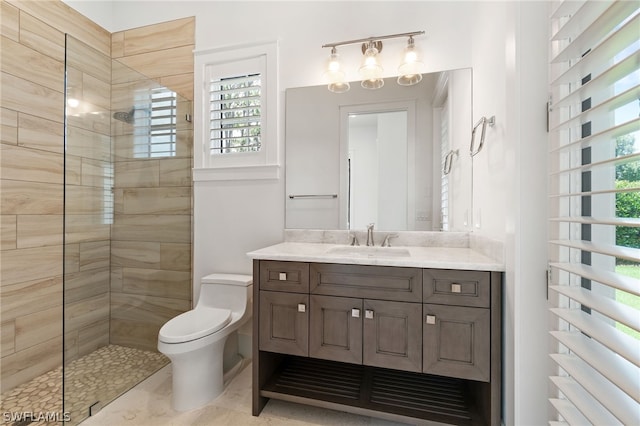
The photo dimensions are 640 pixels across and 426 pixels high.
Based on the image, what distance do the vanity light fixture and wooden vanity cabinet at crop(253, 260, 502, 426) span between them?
1.27 meters

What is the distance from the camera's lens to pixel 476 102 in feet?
5.53

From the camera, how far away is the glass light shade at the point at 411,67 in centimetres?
180

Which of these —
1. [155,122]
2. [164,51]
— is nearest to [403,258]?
[155,122]

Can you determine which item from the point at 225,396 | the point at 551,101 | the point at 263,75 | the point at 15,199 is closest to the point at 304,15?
the point at 263,75

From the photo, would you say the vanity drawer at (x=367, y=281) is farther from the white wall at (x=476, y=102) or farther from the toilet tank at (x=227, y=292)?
the toilet tank at (x=227, y=292)

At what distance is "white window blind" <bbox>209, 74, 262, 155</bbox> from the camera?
2.16 metres

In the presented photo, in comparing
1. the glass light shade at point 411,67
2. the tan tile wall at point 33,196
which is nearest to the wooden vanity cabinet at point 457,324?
the glass light shade at point 411,67

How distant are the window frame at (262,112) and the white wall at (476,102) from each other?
69mm

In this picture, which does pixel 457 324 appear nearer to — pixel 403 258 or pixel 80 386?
pixel 403 258

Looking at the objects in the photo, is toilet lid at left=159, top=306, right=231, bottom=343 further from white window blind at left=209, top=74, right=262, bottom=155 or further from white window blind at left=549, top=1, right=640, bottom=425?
white window blind at left=549, top=1, right=640, bottom=425

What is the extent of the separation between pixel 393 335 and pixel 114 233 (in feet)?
6.15

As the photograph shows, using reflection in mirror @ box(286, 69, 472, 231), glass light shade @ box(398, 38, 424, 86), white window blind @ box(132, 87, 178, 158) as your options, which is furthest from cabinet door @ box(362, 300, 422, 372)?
white window blind @ box(132, 87, 178, 158)

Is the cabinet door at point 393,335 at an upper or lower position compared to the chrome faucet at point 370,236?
lower

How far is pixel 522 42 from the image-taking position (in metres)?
1.04
